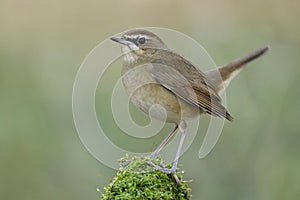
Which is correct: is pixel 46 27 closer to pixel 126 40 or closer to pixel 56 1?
pixel 56 1

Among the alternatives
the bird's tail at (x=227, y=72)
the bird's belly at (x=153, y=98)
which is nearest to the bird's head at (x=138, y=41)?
the bird's belly at (x=153, y=98)

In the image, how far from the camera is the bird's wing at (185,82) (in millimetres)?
6348

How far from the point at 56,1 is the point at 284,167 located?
16.7 feet

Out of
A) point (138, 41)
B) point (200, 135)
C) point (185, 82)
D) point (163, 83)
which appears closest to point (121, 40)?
point (138, 41)

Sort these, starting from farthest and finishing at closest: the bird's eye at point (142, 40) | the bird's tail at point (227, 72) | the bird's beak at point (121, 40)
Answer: the bird's tail at point (227, 72), the bird's eye at point (142, 40), the bird's beak at point (121, 40)

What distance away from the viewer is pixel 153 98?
6250mm

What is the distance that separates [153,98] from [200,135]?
6.85 feet

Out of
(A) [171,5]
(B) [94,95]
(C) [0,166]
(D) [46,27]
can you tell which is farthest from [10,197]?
(A) [171,5]

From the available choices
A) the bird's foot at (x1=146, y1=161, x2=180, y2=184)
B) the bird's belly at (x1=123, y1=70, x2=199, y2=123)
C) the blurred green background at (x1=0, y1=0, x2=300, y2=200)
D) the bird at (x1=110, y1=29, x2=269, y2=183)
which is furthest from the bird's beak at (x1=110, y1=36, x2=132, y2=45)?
the blurred green background at (x1=0, y1=0, x2=300, y2=200)

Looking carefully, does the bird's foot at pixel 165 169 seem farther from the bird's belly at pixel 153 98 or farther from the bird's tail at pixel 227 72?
the bird's tail at pixel 227 72

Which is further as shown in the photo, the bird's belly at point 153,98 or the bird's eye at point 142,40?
the bird's eye at point 142,40

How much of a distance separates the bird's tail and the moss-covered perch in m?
2.19

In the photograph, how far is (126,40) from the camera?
6.41 metres

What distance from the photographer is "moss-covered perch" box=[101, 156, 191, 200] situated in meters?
4.99
